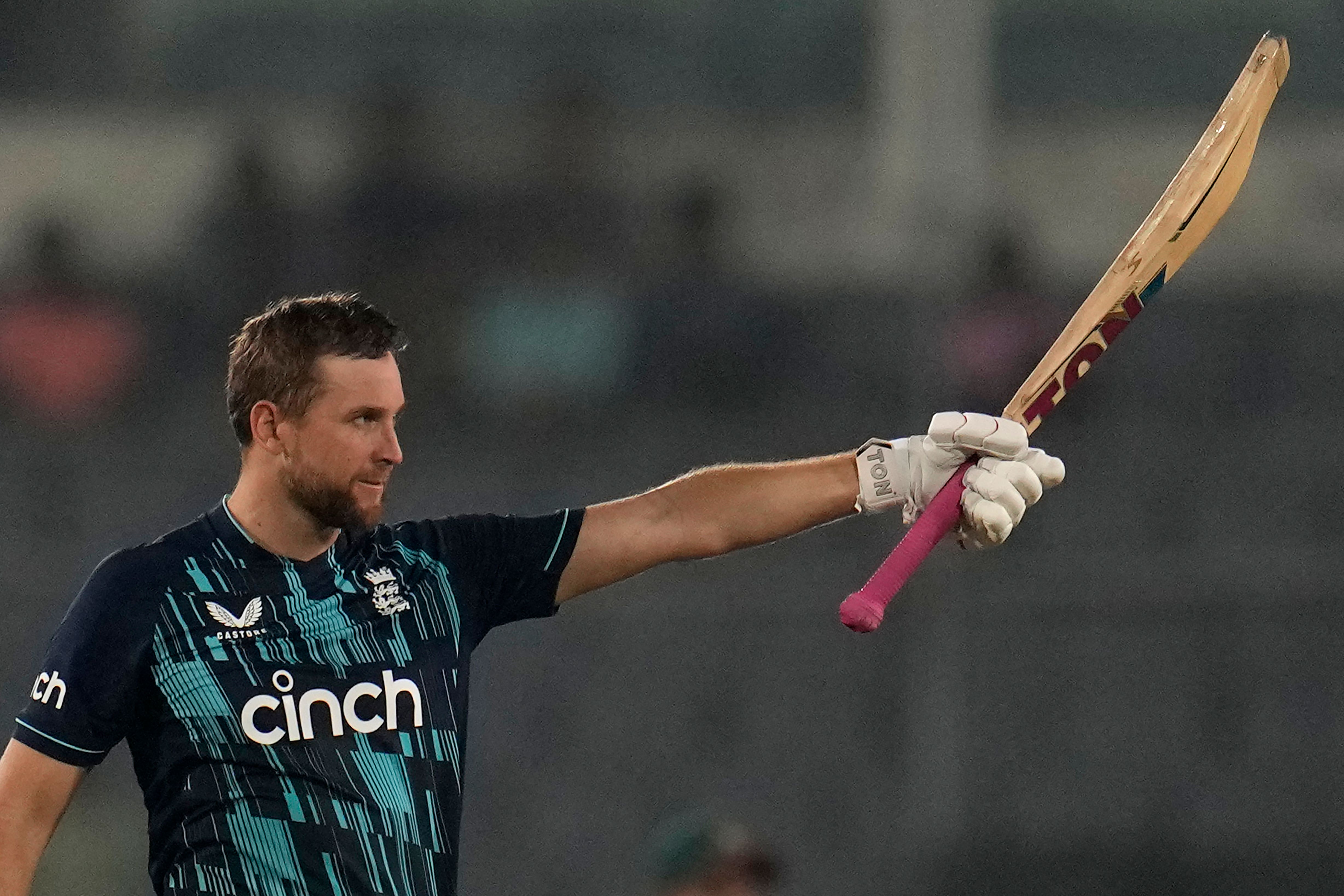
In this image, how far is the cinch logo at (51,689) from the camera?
6.74 ft

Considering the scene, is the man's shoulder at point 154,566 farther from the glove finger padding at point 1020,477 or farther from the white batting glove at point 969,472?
the glove finger padding at point 1020,477

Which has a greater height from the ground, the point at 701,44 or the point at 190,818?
the point at 701,44

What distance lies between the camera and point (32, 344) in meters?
4.98

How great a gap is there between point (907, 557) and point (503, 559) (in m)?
0.53

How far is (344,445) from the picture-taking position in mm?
2164

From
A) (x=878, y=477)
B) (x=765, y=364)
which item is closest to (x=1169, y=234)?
(x=878, y=477)

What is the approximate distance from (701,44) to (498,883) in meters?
2.48

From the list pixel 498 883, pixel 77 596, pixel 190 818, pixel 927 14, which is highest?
pixel 927 14

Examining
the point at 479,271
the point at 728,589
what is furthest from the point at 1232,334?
the point at 479,271

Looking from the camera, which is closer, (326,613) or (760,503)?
(326,613)

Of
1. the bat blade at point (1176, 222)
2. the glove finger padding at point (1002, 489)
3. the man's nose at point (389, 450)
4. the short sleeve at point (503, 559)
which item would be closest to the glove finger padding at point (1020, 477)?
the glove finger padding at point (1002, 489)

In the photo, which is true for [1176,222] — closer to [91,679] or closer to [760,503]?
[760,503]

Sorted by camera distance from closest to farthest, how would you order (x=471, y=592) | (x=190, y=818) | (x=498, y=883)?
(x=190, y=818), (x=471, y=592), (x=498, y=883)

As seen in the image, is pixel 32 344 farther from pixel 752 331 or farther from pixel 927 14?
pixel 927 14
